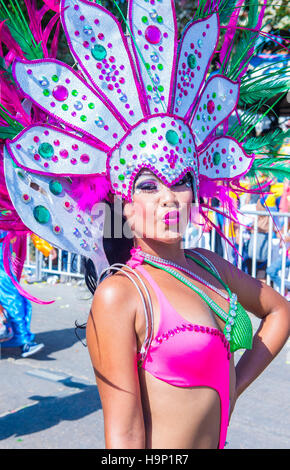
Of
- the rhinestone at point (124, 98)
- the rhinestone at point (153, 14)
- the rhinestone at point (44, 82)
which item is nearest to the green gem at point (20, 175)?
the rhinestone at point (44, 82)

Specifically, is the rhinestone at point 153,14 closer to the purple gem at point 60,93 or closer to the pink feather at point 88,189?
the purple gem at point 60,93

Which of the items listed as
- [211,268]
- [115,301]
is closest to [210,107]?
[211,268]

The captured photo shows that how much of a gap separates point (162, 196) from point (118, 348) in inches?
18.3

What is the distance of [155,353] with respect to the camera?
1.49 metres

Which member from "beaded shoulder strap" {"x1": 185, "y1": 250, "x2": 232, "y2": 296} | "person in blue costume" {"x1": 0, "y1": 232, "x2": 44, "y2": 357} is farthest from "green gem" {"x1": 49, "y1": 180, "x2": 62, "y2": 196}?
"person in blue costume" {"x1": 0, "y1": 232, "x2": 44, "y2": 357}

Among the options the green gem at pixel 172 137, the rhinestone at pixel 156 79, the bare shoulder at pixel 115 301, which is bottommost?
the bare shoulder at pixel 115 301

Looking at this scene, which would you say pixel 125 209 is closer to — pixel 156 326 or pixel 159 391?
pixel 156 326

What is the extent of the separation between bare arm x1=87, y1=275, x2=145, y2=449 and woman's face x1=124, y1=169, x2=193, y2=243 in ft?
0.78

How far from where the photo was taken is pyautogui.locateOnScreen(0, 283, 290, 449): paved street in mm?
3484

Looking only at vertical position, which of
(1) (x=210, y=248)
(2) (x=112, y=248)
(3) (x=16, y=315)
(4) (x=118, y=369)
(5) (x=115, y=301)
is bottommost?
(3) (x=16, y=315)

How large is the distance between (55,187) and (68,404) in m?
2.79

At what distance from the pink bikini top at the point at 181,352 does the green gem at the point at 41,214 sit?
0.40 meters

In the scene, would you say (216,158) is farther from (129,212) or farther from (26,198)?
(26,198)

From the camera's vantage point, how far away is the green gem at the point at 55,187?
1646 mm
